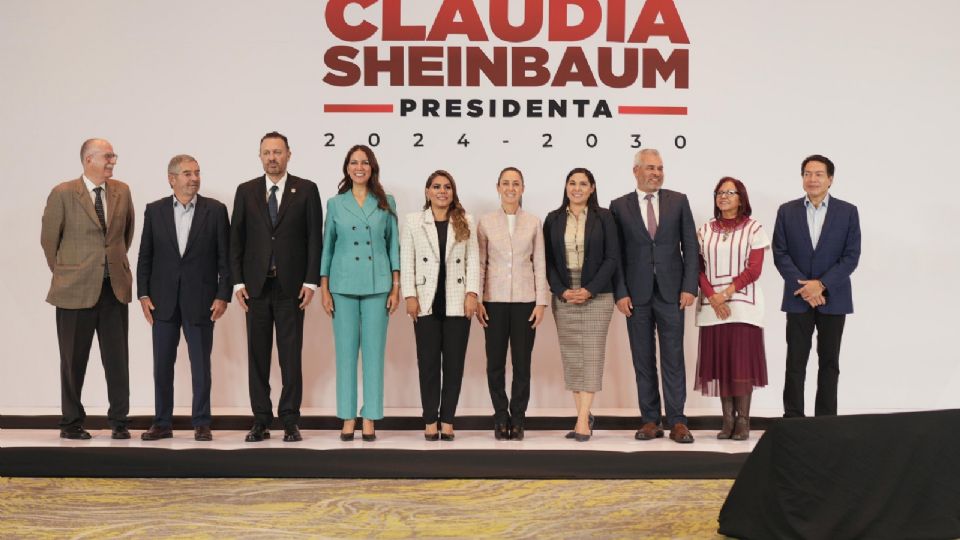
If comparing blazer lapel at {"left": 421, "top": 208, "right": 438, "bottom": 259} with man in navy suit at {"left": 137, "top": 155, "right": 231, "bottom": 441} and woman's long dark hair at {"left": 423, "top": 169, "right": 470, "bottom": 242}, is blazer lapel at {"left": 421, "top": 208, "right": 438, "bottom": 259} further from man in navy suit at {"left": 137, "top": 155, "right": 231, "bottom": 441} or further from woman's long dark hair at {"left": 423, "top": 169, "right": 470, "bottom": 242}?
man in navy suit at {"left": 137, "top": 155, "right": 231, "bottom": 441}

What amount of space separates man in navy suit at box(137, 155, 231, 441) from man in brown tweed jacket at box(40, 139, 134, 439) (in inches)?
7.1

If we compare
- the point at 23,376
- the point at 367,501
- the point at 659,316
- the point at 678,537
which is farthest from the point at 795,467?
the point at 23,376

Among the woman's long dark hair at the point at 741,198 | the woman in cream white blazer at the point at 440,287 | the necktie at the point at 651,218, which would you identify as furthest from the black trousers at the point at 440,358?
the woman's long dark hair at the point at 741,198

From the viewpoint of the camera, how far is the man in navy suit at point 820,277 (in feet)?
18.5

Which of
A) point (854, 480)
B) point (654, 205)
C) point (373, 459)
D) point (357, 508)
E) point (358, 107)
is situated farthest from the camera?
point (358, 107)

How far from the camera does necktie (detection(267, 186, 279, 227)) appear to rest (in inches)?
220

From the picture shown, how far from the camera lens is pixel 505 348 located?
572 cm

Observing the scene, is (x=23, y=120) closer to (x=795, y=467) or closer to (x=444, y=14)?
(x=444, y=14)

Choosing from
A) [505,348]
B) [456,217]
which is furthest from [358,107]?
[505,348]

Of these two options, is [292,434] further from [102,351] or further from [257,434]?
[102,351]

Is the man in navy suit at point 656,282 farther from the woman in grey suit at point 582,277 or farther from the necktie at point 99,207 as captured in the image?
the necktie at point 99,207

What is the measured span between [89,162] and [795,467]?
427 cm

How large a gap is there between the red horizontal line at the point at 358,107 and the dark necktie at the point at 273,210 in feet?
3.94

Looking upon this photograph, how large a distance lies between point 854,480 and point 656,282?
2309 mm
